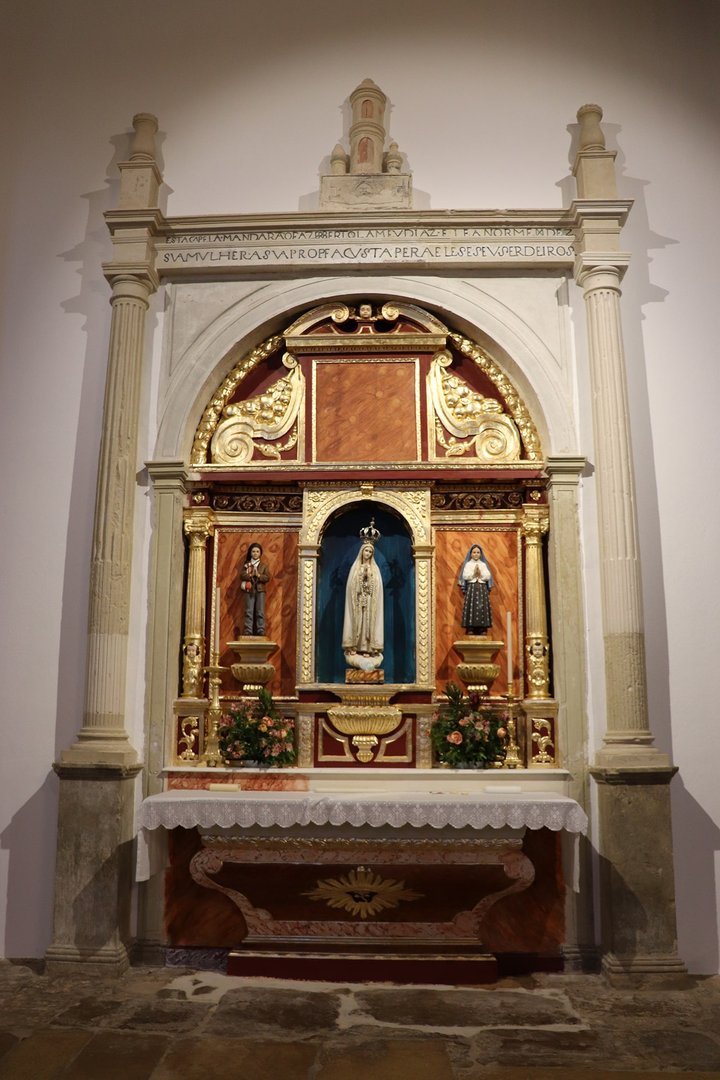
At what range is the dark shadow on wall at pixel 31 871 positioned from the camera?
610cm

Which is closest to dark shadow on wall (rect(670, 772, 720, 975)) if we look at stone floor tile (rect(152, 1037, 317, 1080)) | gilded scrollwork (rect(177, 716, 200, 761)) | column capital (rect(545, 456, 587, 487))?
column capital (rect(545, 456, 587, 487))

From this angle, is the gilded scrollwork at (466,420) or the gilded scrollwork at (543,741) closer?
the gilded scrollwork at (543,741)

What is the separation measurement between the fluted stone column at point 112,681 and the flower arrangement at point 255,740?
2.03 ft

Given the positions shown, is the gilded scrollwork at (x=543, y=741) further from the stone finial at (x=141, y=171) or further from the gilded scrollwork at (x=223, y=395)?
the stone finial at (x=141, y=171)

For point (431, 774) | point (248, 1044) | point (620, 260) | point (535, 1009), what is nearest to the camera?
point (248, 1044)

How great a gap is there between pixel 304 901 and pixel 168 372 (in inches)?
149

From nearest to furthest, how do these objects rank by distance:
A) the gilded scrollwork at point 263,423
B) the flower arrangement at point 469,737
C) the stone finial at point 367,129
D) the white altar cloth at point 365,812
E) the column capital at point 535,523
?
the white altar cloth at point 365,812 < the flower arrangement at point 469,737 < the column capital at point 535,523 < the gilded scrollwork at point 263,423 < the stone finial at point 367,129

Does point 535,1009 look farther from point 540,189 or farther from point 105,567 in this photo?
point 540,189

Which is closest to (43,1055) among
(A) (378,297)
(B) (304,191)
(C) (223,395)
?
(C) (223,395)

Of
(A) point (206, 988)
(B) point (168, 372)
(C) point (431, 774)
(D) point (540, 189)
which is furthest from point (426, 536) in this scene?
(A) point (206, 988)

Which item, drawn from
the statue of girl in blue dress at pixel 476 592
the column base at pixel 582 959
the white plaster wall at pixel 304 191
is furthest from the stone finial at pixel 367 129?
the column base at pixel 582 959

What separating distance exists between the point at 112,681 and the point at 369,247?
364cm

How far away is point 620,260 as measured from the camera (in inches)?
258

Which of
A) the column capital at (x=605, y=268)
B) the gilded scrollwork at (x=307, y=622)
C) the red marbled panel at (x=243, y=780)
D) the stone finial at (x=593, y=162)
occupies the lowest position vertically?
the red marbled panel at (x=243, y=780)
